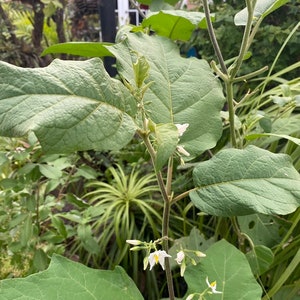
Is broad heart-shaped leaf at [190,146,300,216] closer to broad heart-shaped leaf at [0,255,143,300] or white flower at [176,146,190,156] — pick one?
white flower at [176,146,190,156]

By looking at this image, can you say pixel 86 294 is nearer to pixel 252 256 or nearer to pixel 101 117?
pixel 101 117

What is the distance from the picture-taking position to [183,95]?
0.54 meters

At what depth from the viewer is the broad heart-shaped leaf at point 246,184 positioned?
1.48 ft

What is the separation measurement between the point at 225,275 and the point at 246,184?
0.56 ft

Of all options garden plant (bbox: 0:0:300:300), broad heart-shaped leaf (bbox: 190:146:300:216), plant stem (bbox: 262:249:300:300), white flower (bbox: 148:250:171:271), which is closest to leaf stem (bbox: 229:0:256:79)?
garden plant (bbox: 0:0:300:300)

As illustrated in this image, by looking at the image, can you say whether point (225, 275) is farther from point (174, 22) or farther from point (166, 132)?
point (174, 22)

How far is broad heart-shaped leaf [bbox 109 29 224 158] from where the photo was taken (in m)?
0.52

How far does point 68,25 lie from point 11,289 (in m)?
3.20

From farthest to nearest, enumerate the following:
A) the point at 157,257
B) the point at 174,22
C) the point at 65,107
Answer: the point at 174,22
the point at 157,257
the point at 65,107

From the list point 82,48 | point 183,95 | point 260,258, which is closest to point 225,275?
point 260,258

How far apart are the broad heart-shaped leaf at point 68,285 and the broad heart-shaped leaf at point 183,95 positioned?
19 cm

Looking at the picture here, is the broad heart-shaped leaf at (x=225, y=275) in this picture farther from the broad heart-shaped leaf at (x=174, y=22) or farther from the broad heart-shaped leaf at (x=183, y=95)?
the broad heart-shaped leaf at (x=174, y=22)

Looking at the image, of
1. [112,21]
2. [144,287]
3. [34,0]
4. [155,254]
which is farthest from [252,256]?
[34,0]

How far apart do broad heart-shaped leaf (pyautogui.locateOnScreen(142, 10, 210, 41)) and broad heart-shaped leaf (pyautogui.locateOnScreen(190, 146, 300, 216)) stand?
27 centimetres
